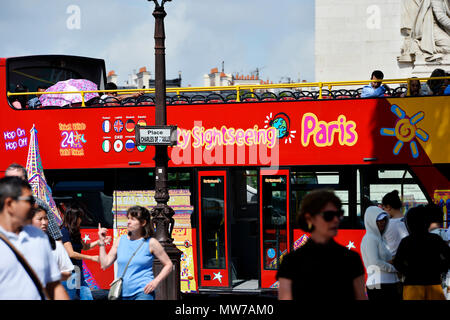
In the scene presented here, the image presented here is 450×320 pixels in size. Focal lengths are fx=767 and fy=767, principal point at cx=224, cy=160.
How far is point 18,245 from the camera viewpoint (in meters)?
4.65

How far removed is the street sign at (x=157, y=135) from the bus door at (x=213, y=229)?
205cm

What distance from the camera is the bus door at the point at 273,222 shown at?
12.4 metres

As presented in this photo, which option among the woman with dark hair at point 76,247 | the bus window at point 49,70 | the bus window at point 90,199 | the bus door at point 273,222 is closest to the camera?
the woman with dark hair at point 76,247

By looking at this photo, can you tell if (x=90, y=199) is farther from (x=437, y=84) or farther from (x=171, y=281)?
(x=437, y=84)

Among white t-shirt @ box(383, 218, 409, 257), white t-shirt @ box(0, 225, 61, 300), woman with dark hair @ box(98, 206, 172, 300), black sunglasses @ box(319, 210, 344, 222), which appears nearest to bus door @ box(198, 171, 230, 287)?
white t-shirt @ box(383, 218, 409, 257)

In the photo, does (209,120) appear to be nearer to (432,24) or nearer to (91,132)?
(91,132)

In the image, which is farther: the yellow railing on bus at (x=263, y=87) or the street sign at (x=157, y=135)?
the yellow railing on bus at (x=263, y=87)

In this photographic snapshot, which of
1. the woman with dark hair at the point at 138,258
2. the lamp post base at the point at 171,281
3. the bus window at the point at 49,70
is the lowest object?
the lamp post base at the point at 171,281

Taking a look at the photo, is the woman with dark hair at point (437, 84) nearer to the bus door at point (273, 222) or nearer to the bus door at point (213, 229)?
the bus door at point (273, 222)

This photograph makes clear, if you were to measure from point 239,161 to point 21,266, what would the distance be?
813 cm

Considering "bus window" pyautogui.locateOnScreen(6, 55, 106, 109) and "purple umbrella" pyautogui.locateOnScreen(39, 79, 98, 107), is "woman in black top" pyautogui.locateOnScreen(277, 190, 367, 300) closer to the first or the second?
"purple umbrella" pyautogui.locateOnScreen(39, 79, 98, 107)

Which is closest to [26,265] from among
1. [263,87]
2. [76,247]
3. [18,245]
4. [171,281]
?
[18,245]

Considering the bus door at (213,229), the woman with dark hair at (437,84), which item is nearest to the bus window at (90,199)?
the bus door at (213,229)

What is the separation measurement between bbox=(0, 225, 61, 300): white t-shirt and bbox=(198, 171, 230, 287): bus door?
25.7 ft
